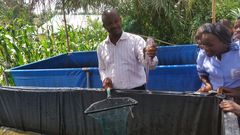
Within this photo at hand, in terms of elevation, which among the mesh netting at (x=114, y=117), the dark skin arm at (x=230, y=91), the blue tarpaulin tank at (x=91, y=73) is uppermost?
the dark skin arm at (x=230, y=91)

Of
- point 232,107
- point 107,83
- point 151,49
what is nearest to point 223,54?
point 232,107

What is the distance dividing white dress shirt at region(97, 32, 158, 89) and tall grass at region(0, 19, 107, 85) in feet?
9.99

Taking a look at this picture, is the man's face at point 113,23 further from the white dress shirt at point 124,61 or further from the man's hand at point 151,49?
the man's hand at point 151,49

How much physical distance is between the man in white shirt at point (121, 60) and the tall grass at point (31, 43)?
306 cm

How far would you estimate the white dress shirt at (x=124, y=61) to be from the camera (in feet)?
12.4

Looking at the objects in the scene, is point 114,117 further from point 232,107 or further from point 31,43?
point 31,43

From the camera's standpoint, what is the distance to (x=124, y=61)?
12.5ft

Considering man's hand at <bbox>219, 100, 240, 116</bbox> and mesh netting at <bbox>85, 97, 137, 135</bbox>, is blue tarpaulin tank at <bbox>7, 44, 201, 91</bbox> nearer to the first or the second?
mesh netting at <bbox>85, 97, 137, 135</bbox>

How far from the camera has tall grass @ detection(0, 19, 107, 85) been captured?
7.58 metres

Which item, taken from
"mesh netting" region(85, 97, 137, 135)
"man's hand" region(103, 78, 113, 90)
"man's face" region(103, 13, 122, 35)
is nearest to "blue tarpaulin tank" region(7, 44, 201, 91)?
"man's hand" region(103, 78, 113, 90)

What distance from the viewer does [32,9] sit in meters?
8.96

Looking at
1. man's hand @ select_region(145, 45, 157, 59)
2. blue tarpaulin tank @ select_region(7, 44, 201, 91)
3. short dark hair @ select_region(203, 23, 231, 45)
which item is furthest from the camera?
blue tarpaulin tank @ select_region(7, 44, 201, 91)

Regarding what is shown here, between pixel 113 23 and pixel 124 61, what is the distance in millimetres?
A: 435

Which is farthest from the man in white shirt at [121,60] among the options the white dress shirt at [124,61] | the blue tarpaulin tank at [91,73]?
the blue tarpaulin tank at [91,73]
